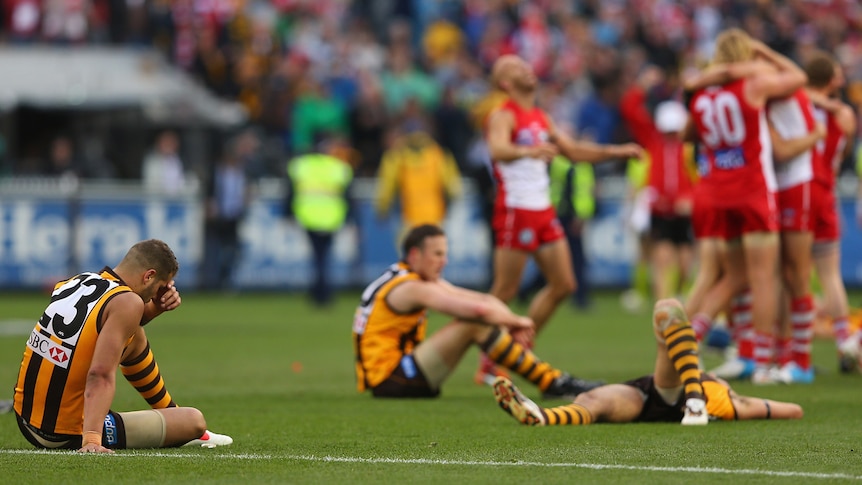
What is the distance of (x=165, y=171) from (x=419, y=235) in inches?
600

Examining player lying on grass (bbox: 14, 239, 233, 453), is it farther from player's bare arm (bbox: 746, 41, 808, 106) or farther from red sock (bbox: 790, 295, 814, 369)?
red sock (bbox: 790, 295, 814, 369)

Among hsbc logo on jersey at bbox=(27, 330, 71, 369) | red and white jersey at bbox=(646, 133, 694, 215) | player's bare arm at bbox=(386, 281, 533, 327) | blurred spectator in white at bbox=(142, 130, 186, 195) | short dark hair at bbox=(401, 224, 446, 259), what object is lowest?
blurred spectator in white at bbox=(142, 130, 186, 195)

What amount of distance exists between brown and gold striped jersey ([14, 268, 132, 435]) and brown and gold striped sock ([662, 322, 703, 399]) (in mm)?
2992

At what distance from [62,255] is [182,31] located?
5478 millimetres

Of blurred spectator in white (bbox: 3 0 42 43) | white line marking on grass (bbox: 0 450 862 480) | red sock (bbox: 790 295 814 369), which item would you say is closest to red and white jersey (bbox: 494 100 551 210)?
red sock (bbox: 790 295 814 369)

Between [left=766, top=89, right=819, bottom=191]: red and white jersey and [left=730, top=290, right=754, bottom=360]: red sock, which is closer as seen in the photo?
[left=766, top=89, right=819, bottom=191]: red and white jersey

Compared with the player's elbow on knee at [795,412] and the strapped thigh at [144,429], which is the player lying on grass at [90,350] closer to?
the strapped thigh at [144,429]

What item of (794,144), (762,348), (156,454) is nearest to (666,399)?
(762,348)

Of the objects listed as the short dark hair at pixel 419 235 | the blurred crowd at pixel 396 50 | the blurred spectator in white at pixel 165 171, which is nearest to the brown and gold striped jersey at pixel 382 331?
the short dark hair at pixel 419 235

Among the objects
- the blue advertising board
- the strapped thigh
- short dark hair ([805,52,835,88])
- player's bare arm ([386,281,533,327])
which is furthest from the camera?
the blue advertising board

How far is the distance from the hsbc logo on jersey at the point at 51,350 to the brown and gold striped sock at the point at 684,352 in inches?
127

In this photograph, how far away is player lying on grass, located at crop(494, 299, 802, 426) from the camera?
8445mm

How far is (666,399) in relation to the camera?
877cm

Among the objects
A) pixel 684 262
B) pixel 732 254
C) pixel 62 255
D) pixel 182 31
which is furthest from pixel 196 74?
pixel 732 254
